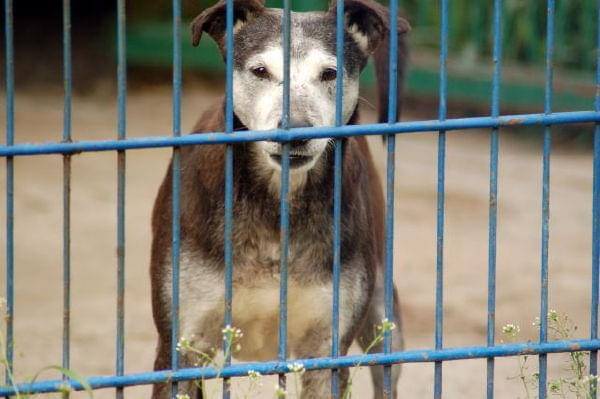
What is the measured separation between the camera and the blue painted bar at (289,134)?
342 cm

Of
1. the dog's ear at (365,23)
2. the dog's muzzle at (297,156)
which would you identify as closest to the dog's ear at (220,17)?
the dog's ear at (365,23)

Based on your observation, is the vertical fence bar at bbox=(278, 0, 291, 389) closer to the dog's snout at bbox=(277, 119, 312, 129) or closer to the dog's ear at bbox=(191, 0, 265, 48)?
the dog's snout at bbox=(277, 119, 312, 129)

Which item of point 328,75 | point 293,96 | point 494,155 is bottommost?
point 494,155

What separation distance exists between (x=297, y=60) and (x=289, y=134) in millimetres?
753

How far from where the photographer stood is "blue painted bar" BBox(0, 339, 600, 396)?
3479 mm

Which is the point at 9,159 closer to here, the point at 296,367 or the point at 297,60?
the point at 296,367

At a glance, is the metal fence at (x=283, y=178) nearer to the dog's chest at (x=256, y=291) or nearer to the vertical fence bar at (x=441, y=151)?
the vertical fence bar at (x=441, y=151)

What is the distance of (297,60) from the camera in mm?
4273

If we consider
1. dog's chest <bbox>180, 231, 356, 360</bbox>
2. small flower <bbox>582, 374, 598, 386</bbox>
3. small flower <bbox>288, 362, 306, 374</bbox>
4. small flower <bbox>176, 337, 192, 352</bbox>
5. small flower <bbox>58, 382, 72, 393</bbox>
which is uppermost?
dog's chest <bbox>180, 231, 356, 360</bbox>

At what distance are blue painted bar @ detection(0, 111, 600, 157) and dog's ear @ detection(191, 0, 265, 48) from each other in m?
0.70

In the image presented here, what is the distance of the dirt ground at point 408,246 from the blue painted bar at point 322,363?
1.69 meters

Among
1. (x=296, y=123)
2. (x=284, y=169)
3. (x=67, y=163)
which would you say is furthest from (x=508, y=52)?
(x=67, y=163)

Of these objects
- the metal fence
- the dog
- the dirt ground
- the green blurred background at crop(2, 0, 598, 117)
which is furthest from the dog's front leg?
the green blurred background at crop(2, 0, 598, 117)

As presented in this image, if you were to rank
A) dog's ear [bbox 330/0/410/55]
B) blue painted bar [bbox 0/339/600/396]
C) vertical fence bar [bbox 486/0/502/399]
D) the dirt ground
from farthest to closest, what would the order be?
1. the dirt ground
2. dog's ear [bbox 330/0/410/55]
3. vertical fence bar [bbox 486/0/502/399]
4. blue painted bar [bbox 0/339/600/396]
